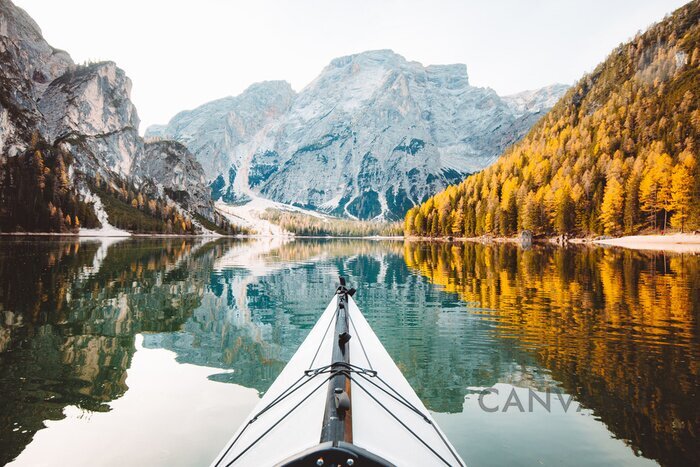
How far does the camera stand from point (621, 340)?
14109mm

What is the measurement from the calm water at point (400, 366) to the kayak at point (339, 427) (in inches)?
81.2

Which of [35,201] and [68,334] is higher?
[35,201]

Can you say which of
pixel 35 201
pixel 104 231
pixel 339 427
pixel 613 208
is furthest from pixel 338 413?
pixel 104 231

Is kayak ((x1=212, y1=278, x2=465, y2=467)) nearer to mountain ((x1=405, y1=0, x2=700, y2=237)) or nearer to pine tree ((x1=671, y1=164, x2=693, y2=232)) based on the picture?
mountain ((x1=405, y1=0, x2=700, y2=237))

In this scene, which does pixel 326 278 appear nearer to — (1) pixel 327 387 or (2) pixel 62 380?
(2) pixel 62 380

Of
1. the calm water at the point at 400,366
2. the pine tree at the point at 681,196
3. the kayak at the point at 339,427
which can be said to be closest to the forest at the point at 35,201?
the calm water at the point at 400,366

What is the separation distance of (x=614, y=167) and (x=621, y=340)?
102m

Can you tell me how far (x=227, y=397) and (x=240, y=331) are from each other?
7.30m

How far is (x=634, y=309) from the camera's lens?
19.4 m

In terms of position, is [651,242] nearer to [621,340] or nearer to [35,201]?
[621,340]

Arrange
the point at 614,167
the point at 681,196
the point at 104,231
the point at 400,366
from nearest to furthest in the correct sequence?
1. the point at 400,366
2. the point at 681,196
3. the point at 614,167
4. the point at 104,231

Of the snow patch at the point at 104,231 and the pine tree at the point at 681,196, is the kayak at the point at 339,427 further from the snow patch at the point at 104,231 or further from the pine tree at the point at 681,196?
the snow patch at the point at 104,231

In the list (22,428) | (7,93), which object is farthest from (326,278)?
(7,93)

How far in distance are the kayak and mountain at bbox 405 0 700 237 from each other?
89160 mm
